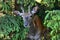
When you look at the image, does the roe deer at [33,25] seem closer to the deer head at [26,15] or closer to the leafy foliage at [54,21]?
the deer head at [26,15]

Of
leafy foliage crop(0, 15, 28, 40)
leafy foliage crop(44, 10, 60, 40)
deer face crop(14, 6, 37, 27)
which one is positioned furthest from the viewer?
deer face crop(14, 6, 37, 27)

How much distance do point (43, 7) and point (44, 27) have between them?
0.20 meters

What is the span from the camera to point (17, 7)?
2008 millimetres

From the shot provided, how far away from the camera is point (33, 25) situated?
76.4 inches

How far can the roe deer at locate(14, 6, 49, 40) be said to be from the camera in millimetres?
1901

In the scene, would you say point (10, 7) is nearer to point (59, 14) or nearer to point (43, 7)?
point (43, 7)

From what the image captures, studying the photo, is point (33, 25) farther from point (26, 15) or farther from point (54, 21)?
point (54, 21)

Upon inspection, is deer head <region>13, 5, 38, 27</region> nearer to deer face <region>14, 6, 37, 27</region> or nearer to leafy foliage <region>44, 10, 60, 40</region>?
deer face <region>14, 6, 37, 27</region>

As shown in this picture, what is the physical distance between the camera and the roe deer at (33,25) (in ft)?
6.24

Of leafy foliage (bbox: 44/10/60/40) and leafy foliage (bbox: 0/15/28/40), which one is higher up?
leafy foliage (bbox: 44/10/60/40)

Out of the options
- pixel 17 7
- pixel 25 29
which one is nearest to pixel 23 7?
pixel 17 7

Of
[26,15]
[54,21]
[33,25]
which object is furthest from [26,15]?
[54,21]

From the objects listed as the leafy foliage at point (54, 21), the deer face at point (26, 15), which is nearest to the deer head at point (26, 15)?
the deer face at point (26, 15)

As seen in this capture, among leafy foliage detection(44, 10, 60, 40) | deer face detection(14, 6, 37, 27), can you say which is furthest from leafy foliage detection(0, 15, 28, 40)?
leafy foliage detection(44, 10, 60, 40)
